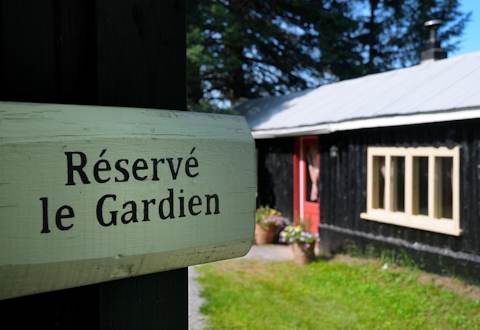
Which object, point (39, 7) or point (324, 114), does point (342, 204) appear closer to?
point (324, 114)

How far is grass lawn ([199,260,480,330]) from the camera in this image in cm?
531

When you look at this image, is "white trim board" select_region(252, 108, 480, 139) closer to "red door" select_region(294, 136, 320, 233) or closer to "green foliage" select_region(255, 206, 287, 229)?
"red door" select_region(294, 136, 320, 233)

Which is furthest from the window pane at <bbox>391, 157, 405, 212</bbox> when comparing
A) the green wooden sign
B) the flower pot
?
the green wooden sign

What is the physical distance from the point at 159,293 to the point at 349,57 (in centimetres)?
1821

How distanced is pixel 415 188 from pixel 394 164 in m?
0.60

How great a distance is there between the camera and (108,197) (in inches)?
32.4

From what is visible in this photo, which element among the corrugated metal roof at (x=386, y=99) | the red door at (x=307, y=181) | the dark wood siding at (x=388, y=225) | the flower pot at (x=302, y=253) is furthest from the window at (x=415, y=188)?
the red door at (x=307, y=181)

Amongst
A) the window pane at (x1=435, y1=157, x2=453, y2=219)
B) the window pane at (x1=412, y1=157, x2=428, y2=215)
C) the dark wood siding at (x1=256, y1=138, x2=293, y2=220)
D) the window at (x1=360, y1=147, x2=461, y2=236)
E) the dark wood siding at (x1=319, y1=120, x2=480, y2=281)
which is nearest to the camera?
the dark wood siding at (x1=319, y1=120, x2=480, y2=281)

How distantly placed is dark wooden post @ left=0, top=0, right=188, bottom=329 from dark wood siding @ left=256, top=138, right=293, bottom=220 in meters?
9.96

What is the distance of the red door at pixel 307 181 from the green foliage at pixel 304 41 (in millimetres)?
5258

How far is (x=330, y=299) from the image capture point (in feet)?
20.4

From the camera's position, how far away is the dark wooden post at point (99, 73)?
0.83m

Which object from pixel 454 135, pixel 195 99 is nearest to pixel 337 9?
pixel 195 99

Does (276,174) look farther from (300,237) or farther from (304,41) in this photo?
(304,41)
